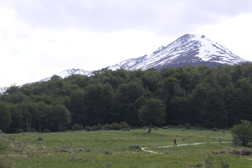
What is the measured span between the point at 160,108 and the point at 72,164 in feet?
110

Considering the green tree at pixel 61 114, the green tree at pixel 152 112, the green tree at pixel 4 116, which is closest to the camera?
the green tree at pixel 152 112

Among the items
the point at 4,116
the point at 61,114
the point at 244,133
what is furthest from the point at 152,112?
the point at 4,116

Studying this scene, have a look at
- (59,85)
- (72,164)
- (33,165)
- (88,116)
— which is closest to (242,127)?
(72,164)

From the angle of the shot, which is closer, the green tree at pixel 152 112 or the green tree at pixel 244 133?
the green tree at pixel 244 133

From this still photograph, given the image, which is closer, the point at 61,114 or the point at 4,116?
the point at 4,116

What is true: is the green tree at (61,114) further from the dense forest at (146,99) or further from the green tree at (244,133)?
the green tree at (244,133)

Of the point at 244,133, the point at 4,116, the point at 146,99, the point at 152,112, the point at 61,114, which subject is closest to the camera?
the point at 244,133

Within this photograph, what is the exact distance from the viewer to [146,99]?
70.0 meters

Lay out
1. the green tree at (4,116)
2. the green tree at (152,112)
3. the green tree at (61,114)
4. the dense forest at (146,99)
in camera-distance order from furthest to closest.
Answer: the green tree at (61,114)
the dense forest at (146,99)
the green tree at (4,116)
the green tree at (152,112)

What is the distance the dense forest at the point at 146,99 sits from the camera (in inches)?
2547

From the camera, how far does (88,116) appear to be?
7931 centimetres

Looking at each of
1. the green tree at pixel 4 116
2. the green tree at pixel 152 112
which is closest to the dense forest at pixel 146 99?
the green tree at pixel 4 116

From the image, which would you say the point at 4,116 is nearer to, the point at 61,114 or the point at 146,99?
the point at 61,114

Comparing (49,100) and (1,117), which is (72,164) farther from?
(49,100)
